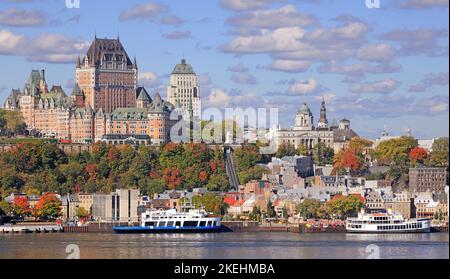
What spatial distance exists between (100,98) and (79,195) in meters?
29.7

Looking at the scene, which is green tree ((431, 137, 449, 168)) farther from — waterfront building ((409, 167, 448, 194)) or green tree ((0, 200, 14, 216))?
green tree ((0, 200, 14, 216))

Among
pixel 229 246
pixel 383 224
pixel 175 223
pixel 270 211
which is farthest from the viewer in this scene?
pixel 270 211

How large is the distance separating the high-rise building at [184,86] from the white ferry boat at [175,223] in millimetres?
42122

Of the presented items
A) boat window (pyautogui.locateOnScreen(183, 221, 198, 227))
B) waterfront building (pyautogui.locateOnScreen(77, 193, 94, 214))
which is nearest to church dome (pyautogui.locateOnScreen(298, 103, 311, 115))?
waterfront building (pyautogui.locateOnScreen(77, 193, 94, 214))

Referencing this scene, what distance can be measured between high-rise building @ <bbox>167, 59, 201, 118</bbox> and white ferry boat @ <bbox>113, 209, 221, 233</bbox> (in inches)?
1658

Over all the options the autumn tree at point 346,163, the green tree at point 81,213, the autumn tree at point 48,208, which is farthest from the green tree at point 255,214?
the autumn tree at point 346,163

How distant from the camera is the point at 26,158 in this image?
267 feet

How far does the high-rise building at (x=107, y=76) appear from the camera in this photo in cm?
10288

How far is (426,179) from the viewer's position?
80.5 metres

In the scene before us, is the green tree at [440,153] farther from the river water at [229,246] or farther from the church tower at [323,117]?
the river water at [229,246]

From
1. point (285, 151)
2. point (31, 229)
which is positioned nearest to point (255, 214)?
point (31, 229)

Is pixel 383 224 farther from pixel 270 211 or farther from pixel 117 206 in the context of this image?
pixel 117 206

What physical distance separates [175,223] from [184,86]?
143 feet
